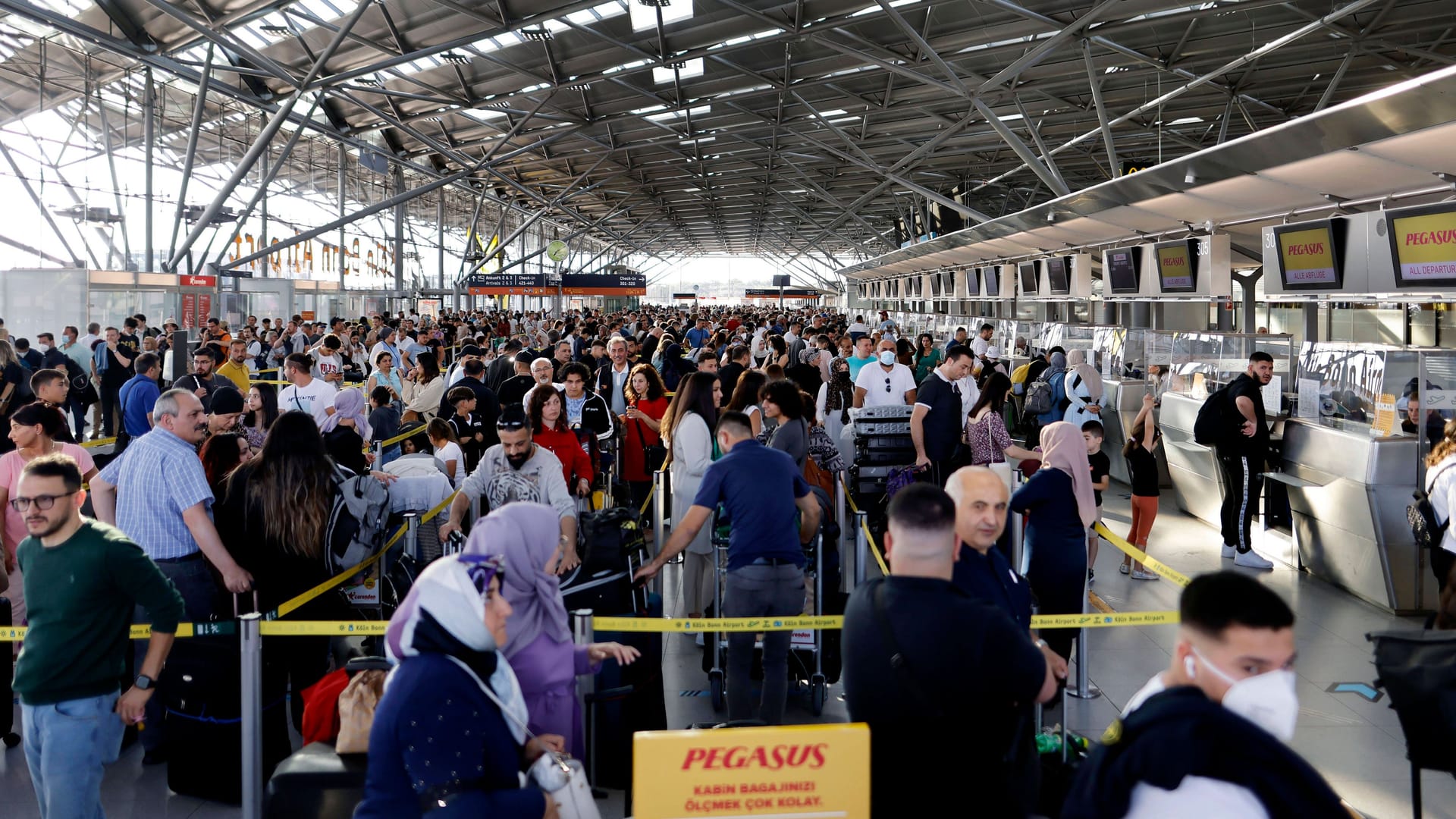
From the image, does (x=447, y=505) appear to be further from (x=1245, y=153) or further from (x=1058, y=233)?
(x=1058, y=233)

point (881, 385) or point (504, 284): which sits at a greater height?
point (504, 284)

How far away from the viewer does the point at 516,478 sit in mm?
5633

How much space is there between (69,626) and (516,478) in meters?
2.50

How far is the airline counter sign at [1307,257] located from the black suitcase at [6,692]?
424 inches

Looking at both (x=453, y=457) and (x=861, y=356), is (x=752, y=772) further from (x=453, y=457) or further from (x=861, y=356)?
(x=861, y=356)

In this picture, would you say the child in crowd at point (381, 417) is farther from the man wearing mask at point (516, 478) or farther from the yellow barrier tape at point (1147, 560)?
the yellow barrier tape at point (1147, 560)

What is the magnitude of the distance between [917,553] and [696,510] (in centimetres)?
219

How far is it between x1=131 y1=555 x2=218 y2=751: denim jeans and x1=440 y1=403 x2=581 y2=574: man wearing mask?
1187 mm

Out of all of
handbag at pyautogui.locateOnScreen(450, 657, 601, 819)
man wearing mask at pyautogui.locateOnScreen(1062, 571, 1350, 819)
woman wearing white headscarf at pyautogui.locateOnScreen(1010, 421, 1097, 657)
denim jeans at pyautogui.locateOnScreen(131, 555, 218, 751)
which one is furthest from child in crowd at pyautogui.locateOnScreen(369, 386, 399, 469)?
man wearing mask at pyautogui.locateOnScreen(1062, 571, 1350, 819)

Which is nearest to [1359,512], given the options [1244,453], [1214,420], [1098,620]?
[1244,453]

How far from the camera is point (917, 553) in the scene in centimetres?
271

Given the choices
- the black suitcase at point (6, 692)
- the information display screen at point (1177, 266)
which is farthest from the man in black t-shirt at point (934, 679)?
the information display screen at point (1177, 266)

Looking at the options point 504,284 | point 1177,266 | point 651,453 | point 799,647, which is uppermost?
point 504,284

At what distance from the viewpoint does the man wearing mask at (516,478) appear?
18.3 ft
